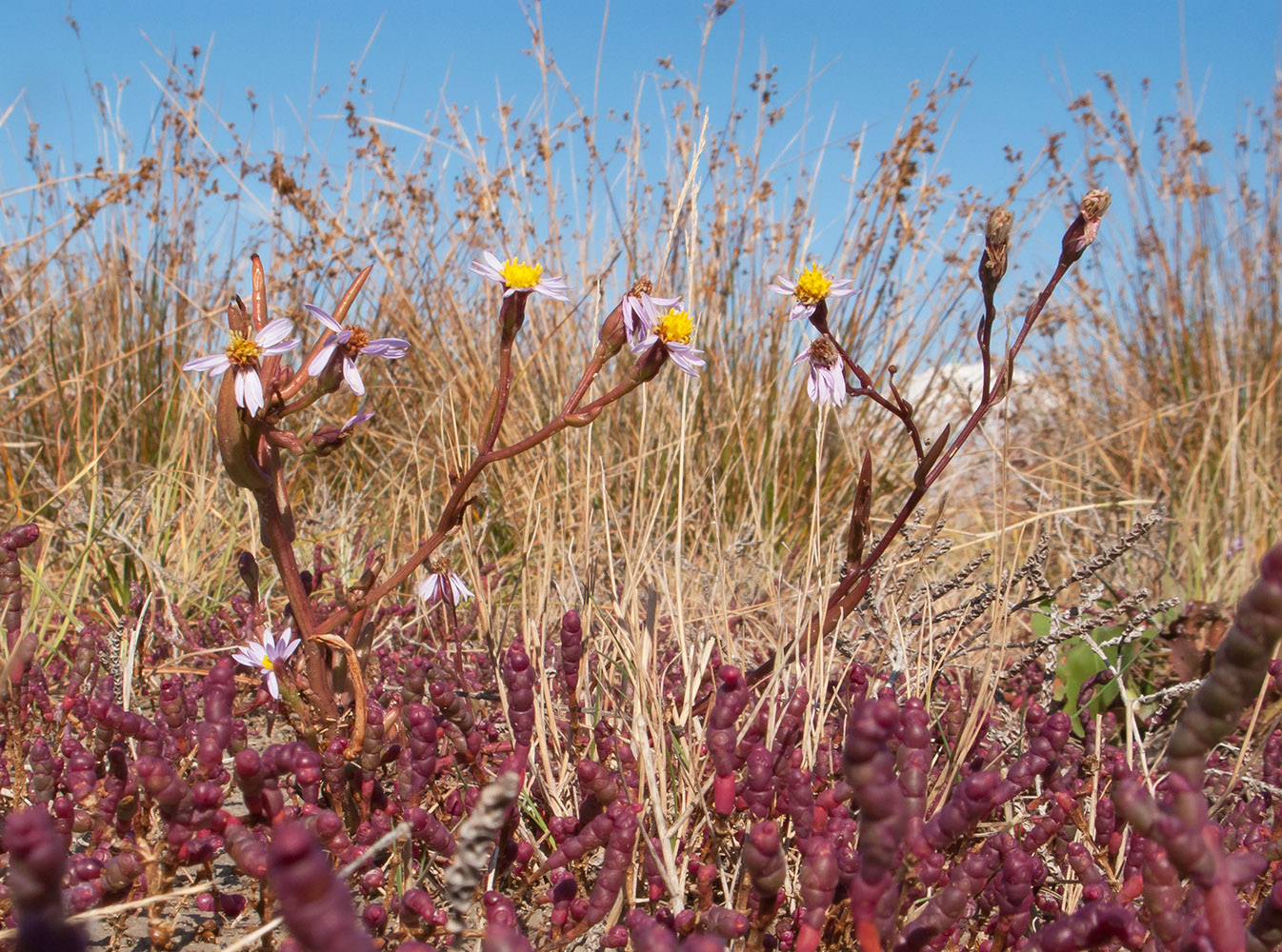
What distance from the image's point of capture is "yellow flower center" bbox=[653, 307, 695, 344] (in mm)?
1610

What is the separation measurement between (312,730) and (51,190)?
4.63 meters

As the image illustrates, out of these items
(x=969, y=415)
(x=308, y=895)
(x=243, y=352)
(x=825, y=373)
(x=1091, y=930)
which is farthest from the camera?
(x=969, y=415)

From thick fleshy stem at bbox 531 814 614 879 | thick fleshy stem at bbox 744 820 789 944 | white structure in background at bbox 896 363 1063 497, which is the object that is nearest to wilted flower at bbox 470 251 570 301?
thick fleshy stem at bbox 531 814 614 879

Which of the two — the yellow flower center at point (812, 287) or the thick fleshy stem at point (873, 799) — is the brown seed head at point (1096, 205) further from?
the thick fleshy stem at point (873, 799)

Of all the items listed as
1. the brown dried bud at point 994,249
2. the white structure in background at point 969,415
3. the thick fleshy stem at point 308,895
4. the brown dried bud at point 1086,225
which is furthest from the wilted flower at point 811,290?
the white structure in background at point 969,415

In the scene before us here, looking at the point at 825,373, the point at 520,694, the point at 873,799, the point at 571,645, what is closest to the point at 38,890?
the point at 873,799

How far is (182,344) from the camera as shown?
14.6ft

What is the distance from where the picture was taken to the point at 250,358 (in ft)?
4.87

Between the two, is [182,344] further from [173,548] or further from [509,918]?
[509,918]

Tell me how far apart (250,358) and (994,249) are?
117cm

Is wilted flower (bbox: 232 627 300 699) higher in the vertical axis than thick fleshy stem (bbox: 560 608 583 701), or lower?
higher

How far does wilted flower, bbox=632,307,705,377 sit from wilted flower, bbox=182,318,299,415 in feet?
1.74

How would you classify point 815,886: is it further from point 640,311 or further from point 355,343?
point 355,343

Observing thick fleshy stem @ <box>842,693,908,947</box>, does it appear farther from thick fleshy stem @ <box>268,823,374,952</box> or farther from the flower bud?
the flower bud
